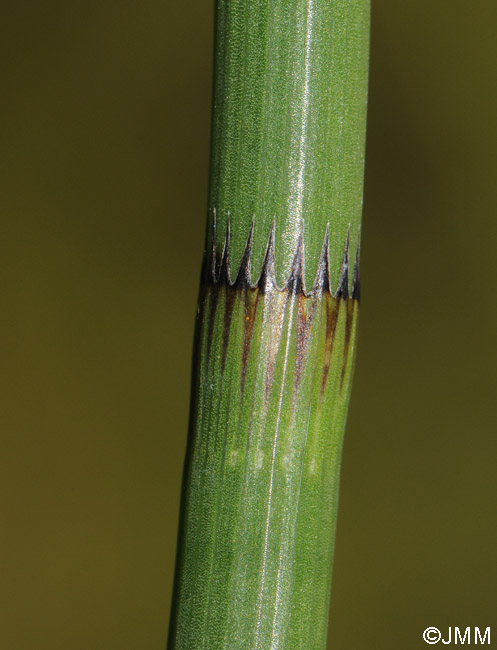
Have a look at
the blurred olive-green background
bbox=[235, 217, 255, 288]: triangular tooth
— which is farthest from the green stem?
the blurred olive-green background

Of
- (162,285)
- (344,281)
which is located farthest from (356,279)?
(162,285)

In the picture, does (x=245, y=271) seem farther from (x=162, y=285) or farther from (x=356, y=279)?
(x=162, y=285)

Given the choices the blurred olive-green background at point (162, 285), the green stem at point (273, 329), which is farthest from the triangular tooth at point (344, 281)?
the blurred olive-green background at point (162, 285)

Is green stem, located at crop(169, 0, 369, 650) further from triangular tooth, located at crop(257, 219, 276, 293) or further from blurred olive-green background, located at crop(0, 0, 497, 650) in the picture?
blurred olive-green background, located at crop(0, 0, 497, 650)

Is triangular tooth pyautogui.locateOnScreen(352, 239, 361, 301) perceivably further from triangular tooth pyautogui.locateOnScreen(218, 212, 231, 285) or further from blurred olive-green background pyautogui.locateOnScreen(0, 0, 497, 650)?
blurred olive-green background pyautogui.locateOnScreen(0, 0, 497, 650)

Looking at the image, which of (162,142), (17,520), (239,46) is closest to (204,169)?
(162,142)

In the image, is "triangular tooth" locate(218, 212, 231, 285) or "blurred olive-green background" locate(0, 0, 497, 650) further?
"blurred olive-green background" locate(0, 0, 497, 650)

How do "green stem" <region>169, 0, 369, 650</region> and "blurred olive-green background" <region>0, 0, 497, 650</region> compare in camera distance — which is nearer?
"green stem" <region>169, 0, 369, 650</region>

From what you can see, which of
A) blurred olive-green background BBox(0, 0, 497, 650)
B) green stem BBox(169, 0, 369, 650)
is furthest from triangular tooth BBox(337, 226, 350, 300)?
blurred olive-green background BBox(0, 0, 497, 650)

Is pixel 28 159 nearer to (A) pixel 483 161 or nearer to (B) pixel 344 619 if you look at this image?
(A) pixel 483 161
